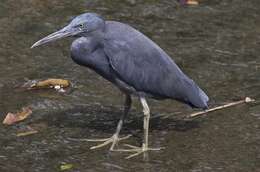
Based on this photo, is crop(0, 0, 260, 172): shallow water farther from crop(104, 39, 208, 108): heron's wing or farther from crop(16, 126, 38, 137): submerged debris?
crop(104, 39, 208, 108): heron's wing

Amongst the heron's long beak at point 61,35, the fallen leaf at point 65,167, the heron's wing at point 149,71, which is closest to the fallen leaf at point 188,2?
the heron's wing at point 149,71

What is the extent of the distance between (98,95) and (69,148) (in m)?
0.95

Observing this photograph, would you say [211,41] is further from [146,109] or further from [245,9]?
[146,109]

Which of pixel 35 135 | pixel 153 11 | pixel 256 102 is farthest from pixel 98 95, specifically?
pixel 153 11

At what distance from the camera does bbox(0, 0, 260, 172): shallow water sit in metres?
5.92

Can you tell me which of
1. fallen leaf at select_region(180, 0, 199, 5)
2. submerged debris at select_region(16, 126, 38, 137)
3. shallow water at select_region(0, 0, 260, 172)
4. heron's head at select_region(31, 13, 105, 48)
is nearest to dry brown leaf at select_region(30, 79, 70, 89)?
shallow water at select_region(0, 0, 260, 172)

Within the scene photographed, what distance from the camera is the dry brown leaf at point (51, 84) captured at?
6.99 meters

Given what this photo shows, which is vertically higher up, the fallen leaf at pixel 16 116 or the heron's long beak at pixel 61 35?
the heron's long beak at pixel 61 35

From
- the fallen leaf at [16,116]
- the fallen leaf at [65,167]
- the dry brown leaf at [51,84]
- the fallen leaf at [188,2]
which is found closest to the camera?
the fallen leaf at [65,167]

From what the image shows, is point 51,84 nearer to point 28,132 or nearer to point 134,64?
point 28,132

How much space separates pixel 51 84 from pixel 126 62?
121 cm

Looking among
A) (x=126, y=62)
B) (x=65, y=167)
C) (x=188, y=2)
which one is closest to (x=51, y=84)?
(x=126, y=62)

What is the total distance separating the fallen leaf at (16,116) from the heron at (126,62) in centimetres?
73

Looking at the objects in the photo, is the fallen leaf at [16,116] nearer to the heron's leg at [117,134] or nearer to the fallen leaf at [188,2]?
the heron's leg at [117,134]
